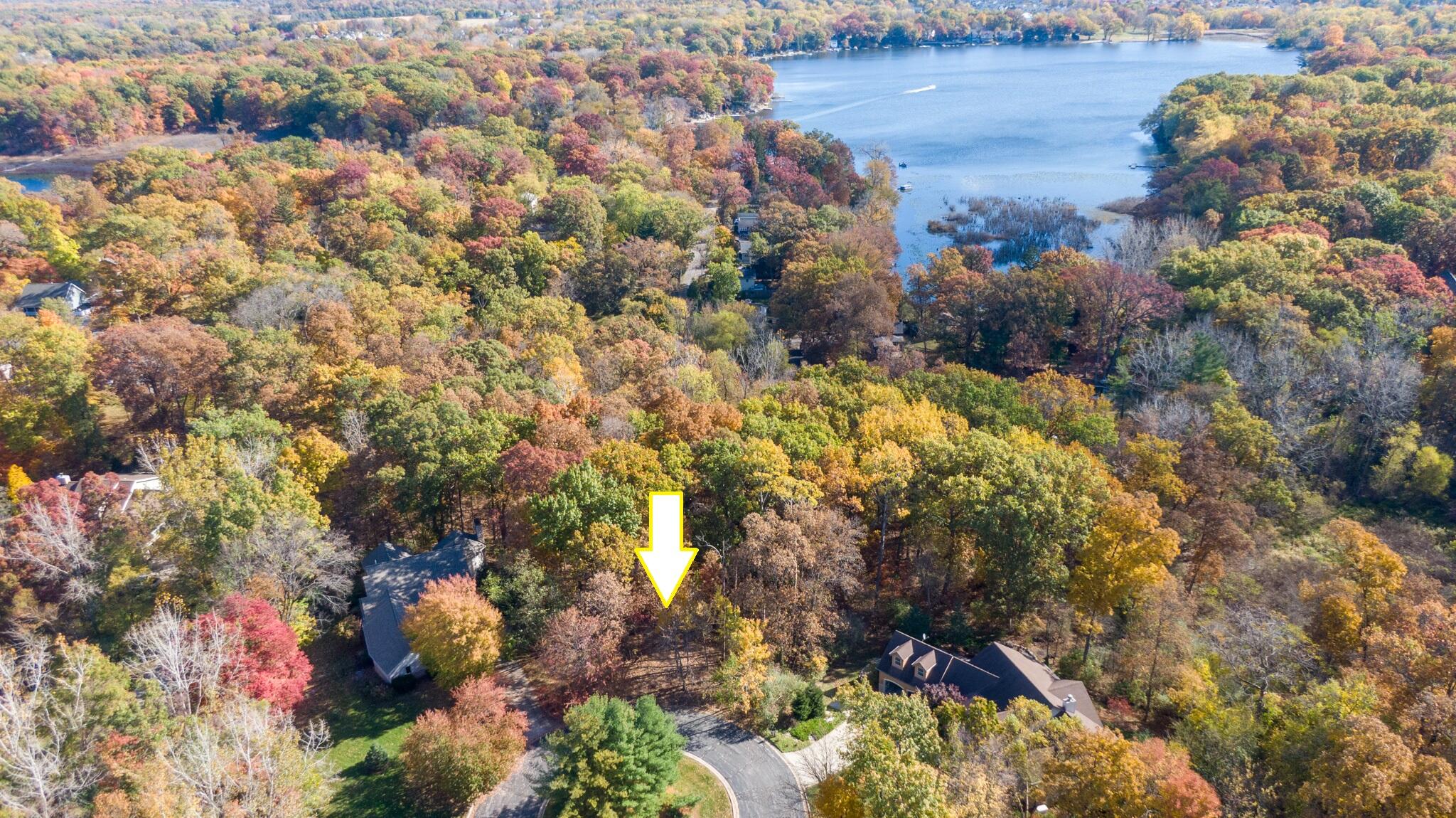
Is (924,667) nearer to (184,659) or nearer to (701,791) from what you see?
(701,791)

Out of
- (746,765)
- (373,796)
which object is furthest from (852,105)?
(373,796)

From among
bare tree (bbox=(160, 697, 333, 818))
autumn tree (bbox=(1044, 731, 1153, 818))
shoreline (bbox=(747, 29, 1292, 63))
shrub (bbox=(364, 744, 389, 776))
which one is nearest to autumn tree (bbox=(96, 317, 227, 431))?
bare tree (bbox=(160, 697, 333, 818))

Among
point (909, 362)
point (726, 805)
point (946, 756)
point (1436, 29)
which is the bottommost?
point (726, 805)

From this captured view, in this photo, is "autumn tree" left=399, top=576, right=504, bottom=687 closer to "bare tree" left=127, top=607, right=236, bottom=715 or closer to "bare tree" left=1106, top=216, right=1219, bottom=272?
"bare tree" left=127, top=607, right=236, bottom=715

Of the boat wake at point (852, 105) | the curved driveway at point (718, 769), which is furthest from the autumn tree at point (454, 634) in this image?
the boat wake at point (852, 105)

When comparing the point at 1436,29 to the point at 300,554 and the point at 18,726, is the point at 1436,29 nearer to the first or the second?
the point at 300,554

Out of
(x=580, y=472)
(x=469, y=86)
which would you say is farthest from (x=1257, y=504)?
(x=469, y=86)
